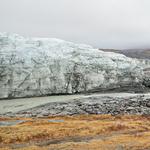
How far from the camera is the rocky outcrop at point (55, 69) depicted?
19406mm

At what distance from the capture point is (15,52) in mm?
20078

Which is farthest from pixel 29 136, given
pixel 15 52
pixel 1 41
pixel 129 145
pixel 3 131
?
pixel 1 41

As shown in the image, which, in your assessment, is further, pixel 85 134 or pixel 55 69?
pixel 55 69

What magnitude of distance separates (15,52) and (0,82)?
151 inches

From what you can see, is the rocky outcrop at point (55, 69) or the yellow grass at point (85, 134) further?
the rocky outcrop at point (55, 69)

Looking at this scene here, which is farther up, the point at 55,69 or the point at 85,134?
the point at 55,69

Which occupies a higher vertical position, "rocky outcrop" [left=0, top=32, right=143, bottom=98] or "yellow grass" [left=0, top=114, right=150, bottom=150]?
"rocky outcrop" [left=0, top=32, right=143, bottom=98]

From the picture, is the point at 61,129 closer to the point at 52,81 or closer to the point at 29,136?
the point at 29,136

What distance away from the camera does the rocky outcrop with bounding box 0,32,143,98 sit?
1941 centimetres

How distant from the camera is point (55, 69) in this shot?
21.0m

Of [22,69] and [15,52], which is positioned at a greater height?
[15,52]

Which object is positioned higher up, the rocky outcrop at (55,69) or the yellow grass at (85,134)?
the rocky outcrop at (55,69)

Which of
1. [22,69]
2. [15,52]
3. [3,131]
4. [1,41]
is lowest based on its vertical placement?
[3,131]

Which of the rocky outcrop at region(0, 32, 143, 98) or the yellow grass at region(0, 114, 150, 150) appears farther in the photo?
the rocky outcrop at region(0, 32, 143, 98)
